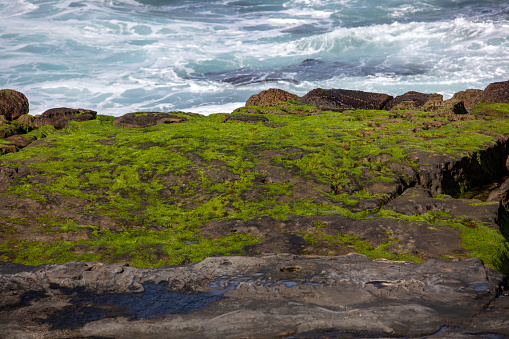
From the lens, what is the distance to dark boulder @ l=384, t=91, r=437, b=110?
11.2 m

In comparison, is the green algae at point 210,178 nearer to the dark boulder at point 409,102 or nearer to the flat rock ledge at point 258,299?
the flat rock ledge at point 258,299

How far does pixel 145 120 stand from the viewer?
9.37m

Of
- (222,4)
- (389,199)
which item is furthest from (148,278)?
(222,4)

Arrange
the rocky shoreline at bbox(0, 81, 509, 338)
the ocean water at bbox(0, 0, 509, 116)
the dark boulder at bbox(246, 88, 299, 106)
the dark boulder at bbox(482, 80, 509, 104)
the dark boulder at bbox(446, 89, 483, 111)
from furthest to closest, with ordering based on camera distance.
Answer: the ocean water at bbox(0, 0, 509, 116)
the dark boulder at bbox(446, 89, 483, 111)
the dark boulder at bbox(246, 88, 299, 106)
the dark boulder at bbox(482, 80, 509, 104)
the rocky shoreline at bbox(0, 81, 509, 338)

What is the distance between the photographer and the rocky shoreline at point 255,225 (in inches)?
120

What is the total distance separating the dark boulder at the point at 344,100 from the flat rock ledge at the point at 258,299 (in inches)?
316

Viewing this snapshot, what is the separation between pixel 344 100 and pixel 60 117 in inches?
288

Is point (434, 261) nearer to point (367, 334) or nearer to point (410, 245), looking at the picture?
point (410, 245)

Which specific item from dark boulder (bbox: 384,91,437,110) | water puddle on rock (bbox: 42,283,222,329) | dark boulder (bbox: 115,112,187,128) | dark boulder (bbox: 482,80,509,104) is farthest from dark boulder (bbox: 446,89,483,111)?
water puddle on rock (bbox: 42,283,222,329)

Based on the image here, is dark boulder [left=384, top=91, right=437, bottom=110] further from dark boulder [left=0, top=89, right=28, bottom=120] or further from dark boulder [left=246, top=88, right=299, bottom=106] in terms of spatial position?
dark boulder [left=0, top=89, right=28, bottom=120]

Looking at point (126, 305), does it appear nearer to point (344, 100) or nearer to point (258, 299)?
point (258, 299)

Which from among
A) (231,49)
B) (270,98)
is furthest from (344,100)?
(231,49)

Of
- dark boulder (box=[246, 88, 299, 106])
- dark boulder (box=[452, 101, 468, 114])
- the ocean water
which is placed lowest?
dark boulder (box=[452, 101, 468, 114])

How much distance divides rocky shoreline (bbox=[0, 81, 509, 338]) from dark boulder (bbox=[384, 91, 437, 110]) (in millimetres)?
1171
